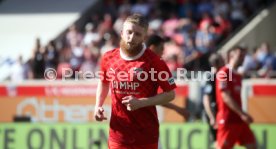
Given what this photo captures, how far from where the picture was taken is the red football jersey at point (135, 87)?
8.67m

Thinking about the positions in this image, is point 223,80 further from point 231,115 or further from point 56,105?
point 56,105

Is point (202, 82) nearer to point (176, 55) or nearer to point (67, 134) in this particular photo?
point (176, 55)

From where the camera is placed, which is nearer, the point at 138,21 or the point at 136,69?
the point at 138,21

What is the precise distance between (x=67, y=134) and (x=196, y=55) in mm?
6881

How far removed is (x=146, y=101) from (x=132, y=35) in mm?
664

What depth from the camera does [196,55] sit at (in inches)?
845

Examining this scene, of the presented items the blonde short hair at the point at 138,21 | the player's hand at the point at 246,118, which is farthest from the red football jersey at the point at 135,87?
the player's hand at the point at 246,118

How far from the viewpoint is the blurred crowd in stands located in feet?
70.1

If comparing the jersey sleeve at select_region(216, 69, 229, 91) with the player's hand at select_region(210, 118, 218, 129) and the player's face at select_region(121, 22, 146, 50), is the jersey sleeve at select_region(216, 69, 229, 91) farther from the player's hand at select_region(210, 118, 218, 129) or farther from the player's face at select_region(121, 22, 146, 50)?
the player's face at select_region(121, 22, 146, 50)

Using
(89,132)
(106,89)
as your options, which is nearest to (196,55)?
(89,132)

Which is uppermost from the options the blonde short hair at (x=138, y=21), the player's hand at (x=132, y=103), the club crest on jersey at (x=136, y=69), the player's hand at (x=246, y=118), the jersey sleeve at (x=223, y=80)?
the blonde short hair at (x=138, y=21)

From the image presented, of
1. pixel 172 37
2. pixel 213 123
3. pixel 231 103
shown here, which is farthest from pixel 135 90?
pixel 172 37

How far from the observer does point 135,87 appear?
8711 mm

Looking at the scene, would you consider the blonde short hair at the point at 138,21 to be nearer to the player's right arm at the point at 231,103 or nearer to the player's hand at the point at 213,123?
the player's right arm at the point at 231,103
